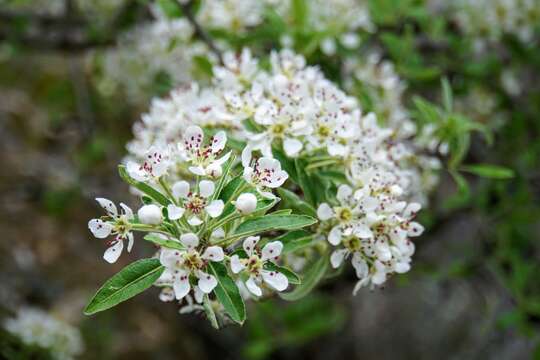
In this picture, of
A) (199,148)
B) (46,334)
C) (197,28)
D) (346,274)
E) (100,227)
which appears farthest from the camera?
(346,274)

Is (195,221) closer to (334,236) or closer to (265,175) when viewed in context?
(265,175)

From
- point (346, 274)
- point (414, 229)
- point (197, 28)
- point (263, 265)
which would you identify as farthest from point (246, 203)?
point (346, 274)

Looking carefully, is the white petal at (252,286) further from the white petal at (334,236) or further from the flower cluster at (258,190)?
the white petal at (334,236)

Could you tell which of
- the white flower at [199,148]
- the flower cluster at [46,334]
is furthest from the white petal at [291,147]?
the flower cluster at [46,334]

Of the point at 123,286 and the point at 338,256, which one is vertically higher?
the point at 123,286

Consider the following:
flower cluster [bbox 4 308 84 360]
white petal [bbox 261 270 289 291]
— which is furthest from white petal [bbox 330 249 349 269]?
flower cluster [bbox 4 308 84 360]

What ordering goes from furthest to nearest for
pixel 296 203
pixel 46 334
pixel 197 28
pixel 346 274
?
pixel 346 274 → pixel 46 334 → pixel 197 28 → pixel 296 203
